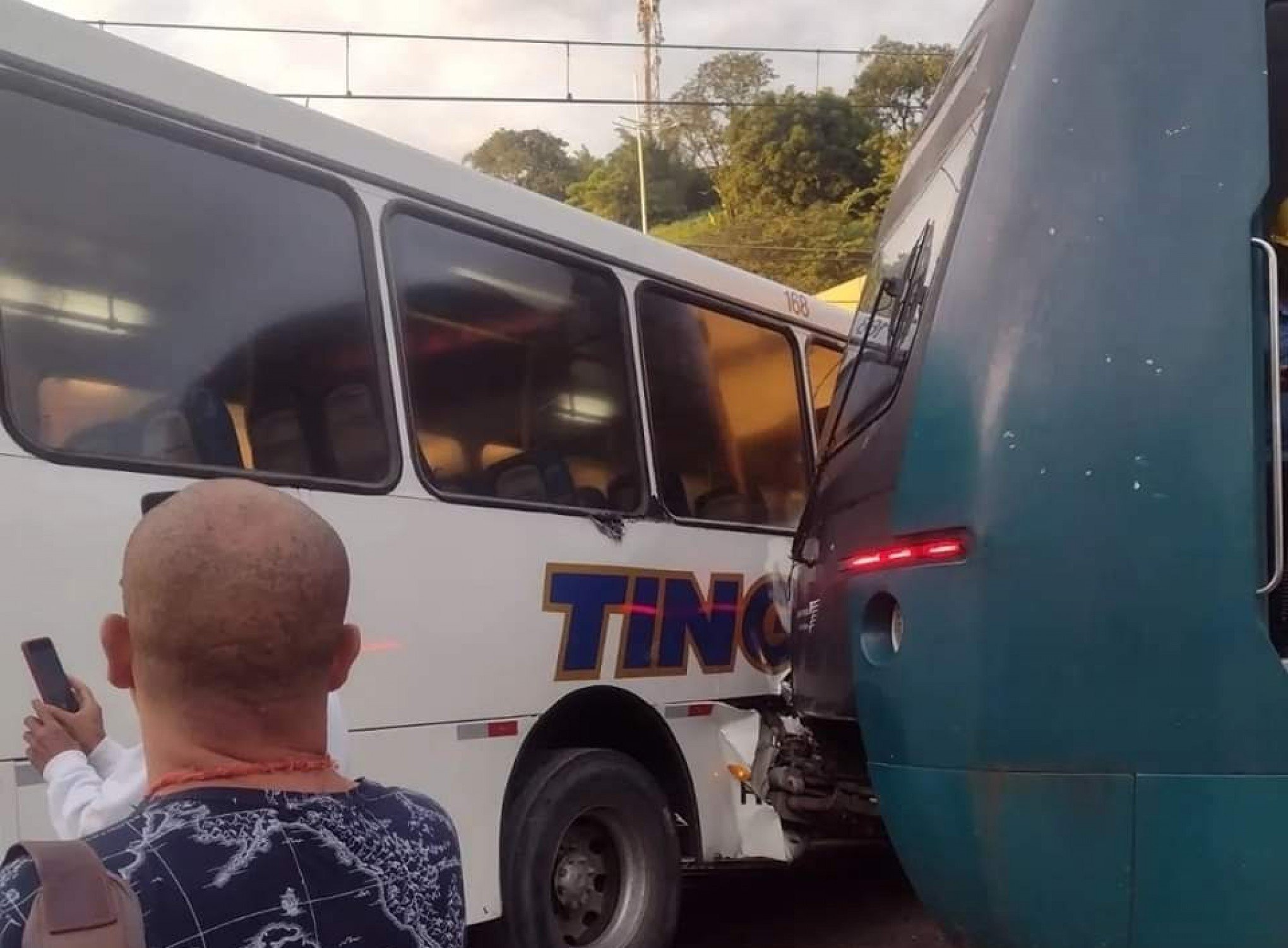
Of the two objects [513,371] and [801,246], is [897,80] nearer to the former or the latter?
[801,246]

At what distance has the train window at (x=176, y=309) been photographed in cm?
318

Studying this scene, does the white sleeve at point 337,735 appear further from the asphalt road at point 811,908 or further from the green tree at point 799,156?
the green tree at point 799,156

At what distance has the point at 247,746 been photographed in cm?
147

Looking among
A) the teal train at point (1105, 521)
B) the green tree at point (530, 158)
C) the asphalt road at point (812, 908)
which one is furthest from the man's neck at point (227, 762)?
the green tree at point (530, 158)

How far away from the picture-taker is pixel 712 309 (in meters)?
5.69

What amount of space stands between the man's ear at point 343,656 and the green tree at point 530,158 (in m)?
70.4

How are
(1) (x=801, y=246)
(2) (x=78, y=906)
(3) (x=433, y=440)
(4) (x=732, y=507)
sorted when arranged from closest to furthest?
(2) (x=78, y=906) → (3) (x=433, y=440) → (4) (x=732, y=507) → (1) (x=801, y=246)

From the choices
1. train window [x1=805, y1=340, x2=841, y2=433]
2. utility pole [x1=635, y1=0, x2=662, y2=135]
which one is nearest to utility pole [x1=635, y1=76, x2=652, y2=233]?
utility pole [x1=635, y1=0, x2=662, y2=135]

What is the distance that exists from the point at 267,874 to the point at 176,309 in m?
2.44

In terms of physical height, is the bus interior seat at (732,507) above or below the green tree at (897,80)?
below

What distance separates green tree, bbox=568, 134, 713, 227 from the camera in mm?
61219

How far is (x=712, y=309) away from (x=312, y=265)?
219 centimetres

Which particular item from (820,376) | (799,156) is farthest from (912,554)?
(799,156)

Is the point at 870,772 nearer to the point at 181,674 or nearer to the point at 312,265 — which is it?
the point at 312,265
